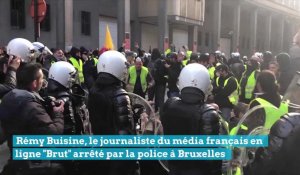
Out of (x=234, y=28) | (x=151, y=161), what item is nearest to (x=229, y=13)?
(x=234, y=28)

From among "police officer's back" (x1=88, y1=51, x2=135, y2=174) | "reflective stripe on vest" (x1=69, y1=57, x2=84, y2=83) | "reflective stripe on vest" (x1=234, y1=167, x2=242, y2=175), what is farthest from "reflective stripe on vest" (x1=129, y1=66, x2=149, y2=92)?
"police officer's back" (x1=88, y1=51, x2=135, y2=174)

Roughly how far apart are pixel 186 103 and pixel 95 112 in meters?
0.89

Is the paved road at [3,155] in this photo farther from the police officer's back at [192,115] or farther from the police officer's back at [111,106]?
the police officer's back at [192,115]

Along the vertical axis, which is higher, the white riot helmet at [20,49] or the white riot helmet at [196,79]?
the white riot helmet at [20,49]

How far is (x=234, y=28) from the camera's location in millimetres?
38156

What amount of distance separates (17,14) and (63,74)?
51.0 ft

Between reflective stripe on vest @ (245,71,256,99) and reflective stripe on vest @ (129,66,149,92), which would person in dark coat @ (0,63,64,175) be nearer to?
reflective stripe on vest @ (245,71,256,99)

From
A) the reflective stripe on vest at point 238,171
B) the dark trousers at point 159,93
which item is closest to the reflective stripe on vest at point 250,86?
the reflective stripe on vest at point 238,171

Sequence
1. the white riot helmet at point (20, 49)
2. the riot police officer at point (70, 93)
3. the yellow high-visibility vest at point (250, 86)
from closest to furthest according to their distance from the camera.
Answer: the riot police officer at point (70, 93) → the white riot helmet at point (20, 49) → the yellow high-visibility vest at point (250, 86)

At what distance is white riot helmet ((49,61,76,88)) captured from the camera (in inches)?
146

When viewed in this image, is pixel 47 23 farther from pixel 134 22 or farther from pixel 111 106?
pixel 111 106

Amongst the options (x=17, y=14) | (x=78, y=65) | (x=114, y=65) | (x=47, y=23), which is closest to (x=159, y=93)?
(x=78, y=65)

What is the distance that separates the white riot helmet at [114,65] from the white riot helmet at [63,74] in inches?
15.9

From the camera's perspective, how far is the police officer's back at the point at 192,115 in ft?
9.15
